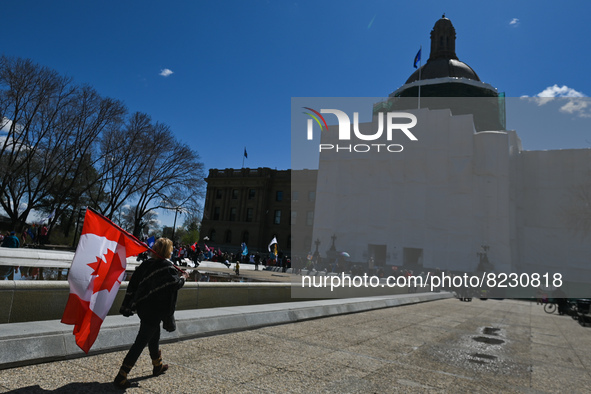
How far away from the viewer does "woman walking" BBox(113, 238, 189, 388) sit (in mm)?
4258

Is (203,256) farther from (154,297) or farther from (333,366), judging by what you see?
(154,297)

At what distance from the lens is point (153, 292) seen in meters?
4.29

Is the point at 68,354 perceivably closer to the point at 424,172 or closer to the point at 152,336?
the point at 152,336

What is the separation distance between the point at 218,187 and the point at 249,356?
2648 inches

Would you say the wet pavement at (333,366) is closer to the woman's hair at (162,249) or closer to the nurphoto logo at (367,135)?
the woman's hair at (162,249)

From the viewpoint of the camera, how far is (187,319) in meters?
6.53

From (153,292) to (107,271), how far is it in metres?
0.72

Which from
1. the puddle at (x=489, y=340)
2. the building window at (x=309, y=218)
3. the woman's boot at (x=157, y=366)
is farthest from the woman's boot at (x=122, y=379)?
the building window at (x=309, y=218)

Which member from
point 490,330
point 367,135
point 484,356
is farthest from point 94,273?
point 367,135

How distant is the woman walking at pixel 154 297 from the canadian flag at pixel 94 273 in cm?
34

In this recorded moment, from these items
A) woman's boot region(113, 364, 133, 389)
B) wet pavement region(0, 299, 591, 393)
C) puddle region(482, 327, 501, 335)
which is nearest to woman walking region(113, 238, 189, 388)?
woman's boot region(113, 364, 133, 389)

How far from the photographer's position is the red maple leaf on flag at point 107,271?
4.50m

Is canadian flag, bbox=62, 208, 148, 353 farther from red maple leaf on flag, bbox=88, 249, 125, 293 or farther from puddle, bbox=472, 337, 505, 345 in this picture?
puddle, bbox=472, 337, 505, 345

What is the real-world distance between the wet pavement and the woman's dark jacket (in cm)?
69
